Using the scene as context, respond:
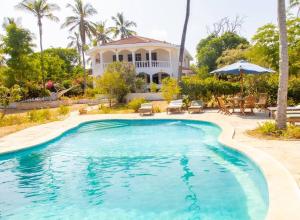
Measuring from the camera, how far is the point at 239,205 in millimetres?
6051

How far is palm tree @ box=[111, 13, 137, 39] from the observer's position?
176ft

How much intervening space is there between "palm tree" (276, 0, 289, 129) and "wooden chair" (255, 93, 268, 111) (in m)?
6.41

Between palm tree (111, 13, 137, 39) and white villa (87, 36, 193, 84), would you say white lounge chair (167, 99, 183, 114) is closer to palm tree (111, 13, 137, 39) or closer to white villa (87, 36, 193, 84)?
white villa (87, 36, 193, 84)

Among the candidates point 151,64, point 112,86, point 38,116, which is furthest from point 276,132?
point 151,64

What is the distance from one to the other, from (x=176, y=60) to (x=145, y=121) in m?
24.5

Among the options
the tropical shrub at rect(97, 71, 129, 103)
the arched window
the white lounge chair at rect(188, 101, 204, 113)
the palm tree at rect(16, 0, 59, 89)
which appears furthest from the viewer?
the arched window

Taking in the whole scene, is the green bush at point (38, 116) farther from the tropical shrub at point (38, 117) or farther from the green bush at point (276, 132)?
the green bush at point (276, 132)

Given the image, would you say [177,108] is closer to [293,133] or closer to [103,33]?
[293,133]

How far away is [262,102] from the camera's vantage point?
16.4m

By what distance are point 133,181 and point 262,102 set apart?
418 inches

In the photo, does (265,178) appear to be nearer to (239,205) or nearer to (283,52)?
(239,205)

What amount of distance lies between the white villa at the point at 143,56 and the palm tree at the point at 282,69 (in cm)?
2475

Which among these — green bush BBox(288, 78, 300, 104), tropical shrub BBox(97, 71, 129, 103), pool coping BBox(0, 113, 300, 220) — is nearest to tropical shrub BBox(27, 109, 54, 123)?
pool coping BBox(0, 113, 300, 220)

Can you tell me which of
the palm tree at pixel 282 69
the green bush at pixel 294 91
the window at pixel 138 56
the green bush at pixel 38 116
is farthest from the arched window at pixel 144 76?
the palm tree at pixel 282 69
